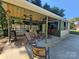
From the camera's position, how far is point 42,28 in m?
19.7

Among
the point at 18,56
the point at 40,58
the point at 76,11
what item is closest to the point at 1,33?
the point at 18,56

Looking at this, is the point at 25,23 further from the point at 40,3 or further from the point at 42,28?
the point at 40,3

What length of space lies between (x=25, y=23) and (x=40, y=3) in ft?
23.3

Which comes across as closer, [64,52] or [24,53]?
[24,53]

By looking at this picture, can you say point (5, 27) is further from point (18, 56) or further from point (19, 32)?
point (18, 56)

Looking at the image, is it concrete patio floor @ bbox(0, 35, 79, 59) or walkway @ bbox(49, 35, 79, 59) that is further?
walkway @ bbox(49, 35, 79, 59)

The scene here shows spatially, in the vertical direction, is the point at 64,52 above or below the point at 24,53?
below

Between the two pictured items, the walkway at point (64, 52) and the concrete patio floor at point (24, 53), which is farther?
the walkway at point (64, 52)

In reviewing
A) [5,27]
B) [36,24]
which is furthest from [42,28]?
[5,27]

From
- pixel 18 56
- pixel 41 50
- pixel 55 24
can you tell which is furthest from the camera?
pixel 55 24

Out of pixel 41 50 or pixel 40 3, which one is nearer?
pixel 41 50

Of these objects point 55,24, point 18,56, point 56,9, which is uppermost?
point 56,9

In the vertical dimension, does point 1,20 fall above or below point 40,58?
above

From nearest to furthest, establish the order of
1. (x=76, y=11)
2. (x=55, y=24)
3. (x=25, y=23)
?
(x=25, y=23) < (x=55, y=24) < (x=76, y=11)
